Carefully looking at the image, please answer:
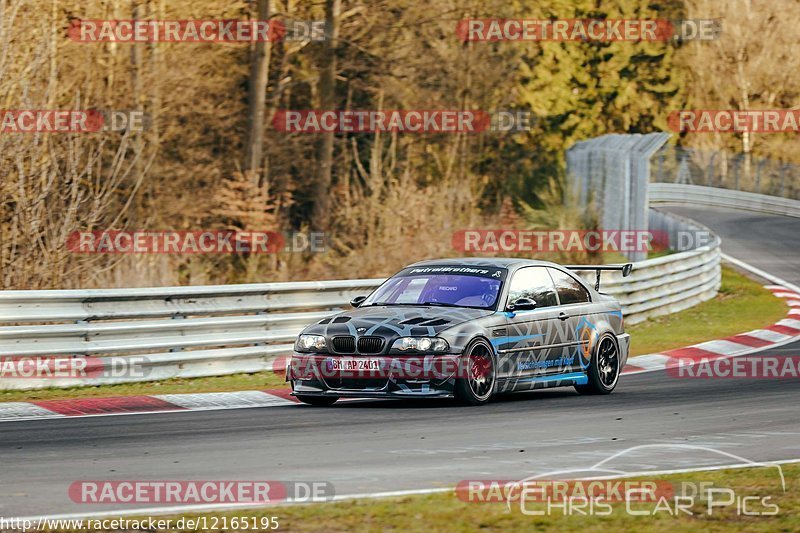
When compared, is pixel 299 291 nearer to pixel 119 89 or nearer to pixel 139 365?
Answer: pixel 139 365

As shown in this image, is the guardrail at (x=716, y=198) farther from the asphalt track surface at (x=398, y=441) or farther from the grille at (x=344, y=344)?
the grille at (x=344, y=344)

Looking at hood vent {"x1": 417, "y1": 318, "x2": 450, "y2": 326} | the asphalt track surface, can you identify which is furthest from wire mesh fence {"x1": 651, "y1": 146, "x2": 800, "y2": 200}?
hood vent {"x1": 417, "y1": 318, "x2": 450, "y2": 326}

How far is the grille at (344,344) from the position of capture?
39.3 feet

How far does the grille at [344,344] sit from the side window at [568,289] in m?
2.60

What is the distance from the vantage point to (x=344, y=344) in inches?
474

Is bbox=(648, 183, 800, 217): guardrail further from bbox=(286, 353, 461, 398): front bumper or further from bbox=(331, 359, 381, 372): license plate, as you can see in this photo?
bbox=(331, 359, 381, 372): license plate

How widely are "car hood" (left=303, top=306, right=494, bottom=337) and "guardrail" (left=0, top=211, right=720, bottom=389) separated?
246 centimetres

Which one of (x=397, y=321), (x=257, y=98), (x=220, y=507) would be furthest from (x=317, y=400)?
(x=257, y=98)

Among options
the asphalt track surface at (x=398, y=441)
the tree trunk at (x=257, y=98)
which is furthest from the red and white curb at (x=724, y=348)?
the tree trunk at (x=257, y=98)

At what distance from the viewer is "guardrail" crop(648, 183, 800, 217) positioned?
51.9m

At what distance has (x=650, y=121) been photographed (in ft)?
241

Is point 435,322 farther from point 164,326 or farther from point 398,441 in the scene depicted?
point 164,326

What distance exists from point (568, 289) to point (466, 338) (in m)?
2.26

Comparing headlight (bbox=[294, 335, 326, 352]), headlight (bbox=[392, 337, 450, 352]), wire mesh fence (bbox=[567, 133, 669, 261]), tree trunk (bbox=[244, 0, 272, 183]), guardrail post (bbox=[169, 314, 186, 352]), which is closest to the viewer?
headlight (bbox=[392, 337, 450, 352])
